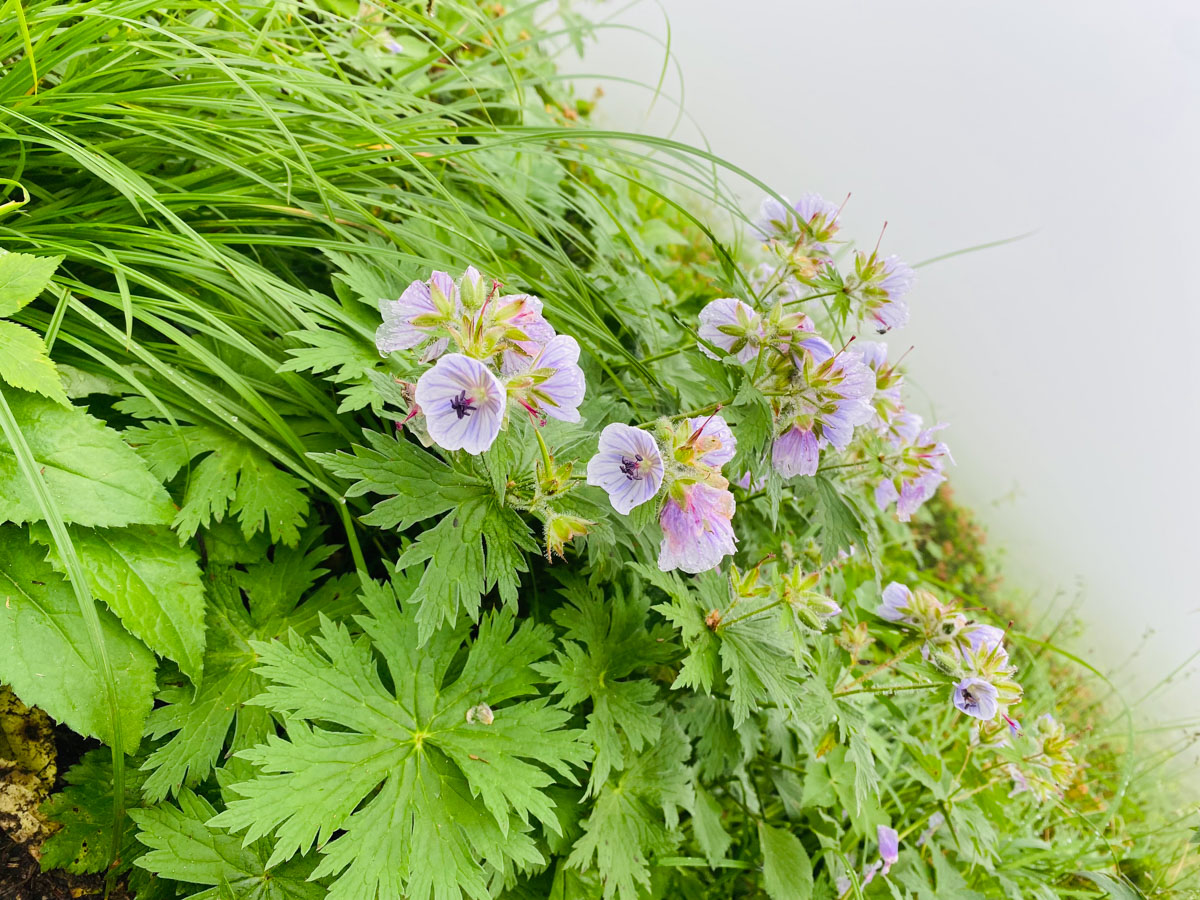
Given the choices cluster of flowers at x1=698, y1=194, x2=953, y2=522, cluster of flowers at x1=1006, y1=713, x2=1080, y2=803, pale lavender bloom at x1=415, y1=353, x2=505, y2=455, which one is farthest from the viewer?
cluster of flowers at x1=1006, y1=713, x2=1080, y2=803

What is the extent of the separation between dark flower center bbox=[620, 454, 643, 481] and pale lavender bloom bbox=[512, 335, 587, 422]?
0.09 m

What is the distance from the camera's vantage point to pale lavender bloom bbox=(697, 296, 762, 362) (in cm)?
97

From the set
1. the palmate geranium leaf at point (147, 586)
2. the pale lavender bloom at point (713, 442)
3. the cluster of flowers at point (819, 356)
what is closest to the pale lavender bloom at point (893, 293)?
the cluster of flowers at point (819, 356)

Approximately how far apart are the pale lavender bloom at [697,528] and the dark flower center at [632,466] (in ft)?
0.19

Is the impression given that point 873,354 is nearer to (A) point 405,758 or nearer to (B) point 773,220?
(B) point 773,220

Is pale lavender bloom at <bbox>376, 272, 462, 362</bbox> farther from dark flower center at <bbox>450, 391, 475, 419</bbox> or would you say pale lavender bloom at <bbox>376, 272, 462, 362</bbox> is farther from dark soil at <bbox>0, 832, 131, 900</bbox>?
dark soil at <bbox>0, 832, 131, 900</bbox>

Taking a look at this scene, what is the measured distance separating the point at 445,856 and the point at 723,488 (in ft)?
1.80

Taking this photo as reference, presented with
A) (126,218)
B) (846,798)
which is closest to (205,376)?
(126,218)

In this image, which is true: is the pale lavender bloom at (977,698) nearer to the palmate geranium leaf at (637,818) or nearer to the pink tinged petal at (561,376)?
the palmate geranium leaf at (637,818)

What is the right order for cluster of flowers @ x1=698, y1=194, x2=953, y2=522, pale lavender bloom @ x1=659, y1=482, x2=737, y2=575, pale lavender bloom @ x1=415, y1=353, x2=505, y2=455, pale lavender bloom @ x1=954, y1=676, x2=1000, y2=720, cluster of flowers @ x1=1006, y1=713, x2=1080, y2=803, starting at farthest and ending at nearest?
cluster of flowers @ x1=1006, y1=713, x2=1080, y2=803 → pale lavender bloom @ x1=954, y1=676, x2=1000, y2=720 → cluster of flowers @ x1=698, y1=194, x2=953, y2=522 → pale lavender bloom @ x1=659, y1=482, x2=737, y2=575 → pale lavender bloom @ x1=415, y1=353, x2=505, y2=455

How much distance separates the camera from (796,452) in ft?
3.13

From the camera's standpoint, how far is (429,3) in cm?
138

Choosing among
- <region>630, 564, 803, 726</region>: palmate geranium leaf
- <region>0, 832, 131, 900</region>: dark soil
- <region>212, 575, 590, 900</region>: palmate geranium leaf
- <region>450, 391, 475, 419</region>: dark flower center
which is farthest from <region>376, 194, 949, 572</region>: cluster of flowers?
<region>0, 832, 131, 900</region>: dark soil

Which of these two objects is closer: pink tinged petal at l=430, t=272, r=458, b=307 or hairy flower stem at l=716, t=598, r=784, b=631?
pink tinged petal at l=430, t=272, r=458, b=307
